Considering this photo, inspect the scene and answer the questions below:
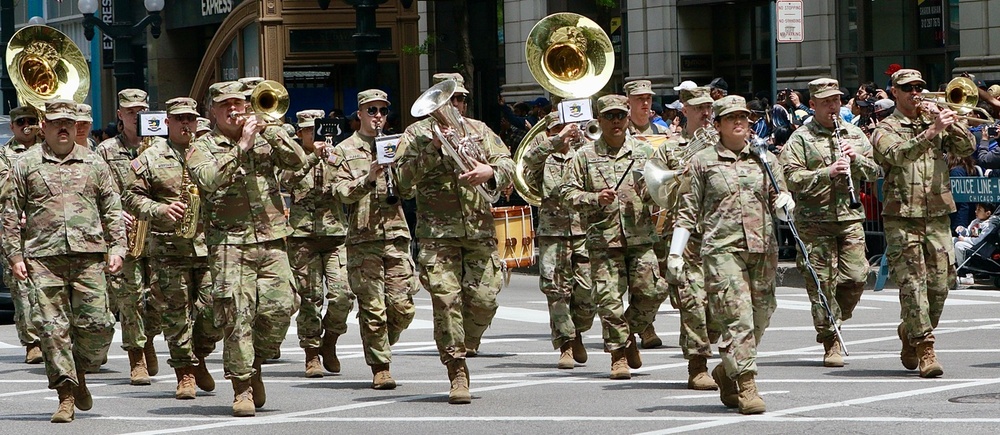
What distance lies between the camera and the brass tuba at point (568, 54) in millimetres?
14688

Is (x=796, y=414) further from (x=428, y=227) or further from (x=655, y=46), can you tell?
(x=655, y=46)

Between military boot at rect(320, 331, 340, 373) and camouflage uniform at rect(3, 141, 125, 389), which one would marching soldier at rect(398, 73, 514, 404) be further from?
military boot at rect(320, 331, 340, 373)

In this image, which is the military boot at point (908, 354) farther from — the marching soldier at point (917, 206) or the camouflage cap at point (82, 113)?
the camouflage cap at point (82, 113)

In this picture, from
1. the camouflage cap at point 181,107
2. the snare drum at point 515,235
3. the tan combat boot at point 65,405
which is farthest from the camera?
the snare drum at point 515,235

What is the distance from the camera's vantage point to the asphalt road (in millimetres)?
10445

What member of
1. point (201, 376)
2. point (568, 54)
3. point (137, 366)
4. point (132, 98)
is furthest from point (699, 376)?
point (132, 98)

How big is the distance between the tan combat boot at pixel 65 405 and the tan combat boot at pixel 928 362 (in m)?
5.45

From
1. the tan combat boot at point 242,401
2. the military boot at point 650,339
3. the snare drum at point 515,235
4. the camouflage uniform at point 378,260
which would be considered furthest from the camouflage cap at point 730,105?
the snare drum at point 515,235

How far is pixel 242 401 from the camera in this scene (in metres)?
11.2

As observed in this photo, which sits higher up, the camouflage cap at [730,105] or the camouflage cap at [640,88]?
the camouflage cap at [640,88]

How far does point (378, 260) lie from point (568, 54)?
2.96 meters

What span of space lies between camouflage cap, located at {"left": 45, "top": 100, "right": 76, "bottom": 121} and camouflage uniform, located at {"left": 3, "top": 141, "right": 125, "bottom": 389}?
0.23 m

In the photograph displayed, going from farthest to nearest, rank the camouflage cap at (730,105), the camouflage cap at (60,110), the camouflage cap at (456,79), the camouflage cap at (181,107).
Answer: the camouflage cap at (181,107)
the camouflage cap at (456,79)
the camouflage cap at (60,110)
the camouflage cap at (730,105)

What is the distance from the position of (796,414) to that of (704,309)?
1.38m
